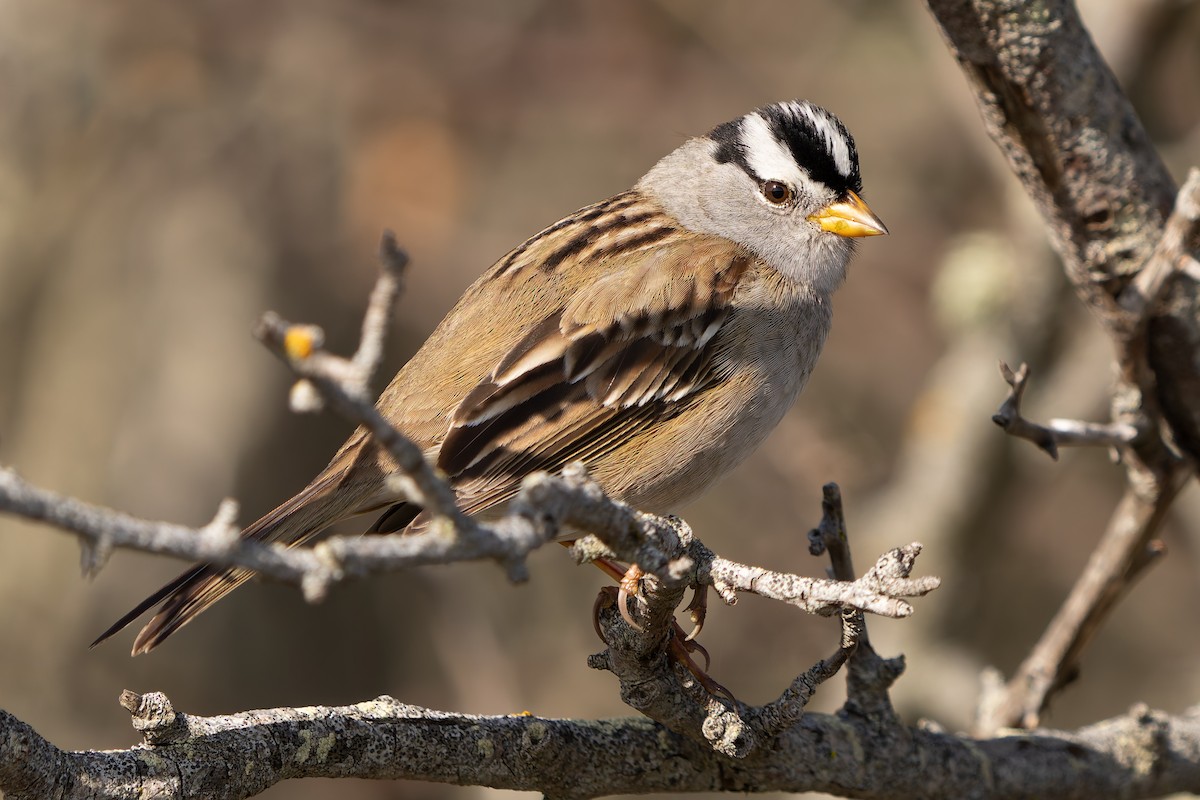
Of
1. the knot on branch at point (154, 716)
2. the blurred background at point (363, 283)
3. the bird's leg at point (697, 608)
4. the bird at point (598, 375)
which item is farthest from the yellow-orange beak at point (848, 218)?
the knot on branch at point (154, 716)

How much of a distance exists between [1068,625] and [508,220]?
4.60 m

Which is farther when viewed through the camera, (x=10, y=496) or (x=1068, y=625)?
(x=1068, y=625)

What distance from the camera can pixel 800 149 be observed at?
399cm

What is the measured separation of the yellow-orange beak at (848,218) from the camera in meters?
3.89

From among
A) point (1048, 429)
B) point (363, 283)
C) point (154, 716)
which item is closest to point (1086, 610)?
point (1048, 429)

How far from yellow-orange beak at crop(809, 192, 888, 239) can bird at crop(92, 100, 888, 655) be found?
0.02 meters

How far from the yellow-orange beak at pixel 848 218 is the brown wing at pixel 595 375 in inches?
18.9

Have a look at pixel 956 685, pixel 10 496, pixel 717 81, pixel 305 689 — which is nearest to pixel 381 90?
pixel 717 81

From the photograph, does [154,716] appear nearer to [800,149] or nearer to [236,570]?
[236,570]

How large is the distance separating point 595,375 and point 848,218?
3.35ft

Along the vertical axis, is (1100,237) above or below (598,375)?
below

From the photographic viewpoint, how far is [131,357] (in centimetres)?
655

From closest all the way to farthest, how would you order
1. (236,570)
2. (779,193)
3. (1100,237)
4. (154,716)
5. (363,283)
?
1. (154,716)
2. (236,570)
3. (1100,237)
4. (779,193)
5. (363,283)

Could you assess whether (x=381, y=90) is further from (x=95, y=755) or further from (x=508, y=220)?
(x=95, y=755)
